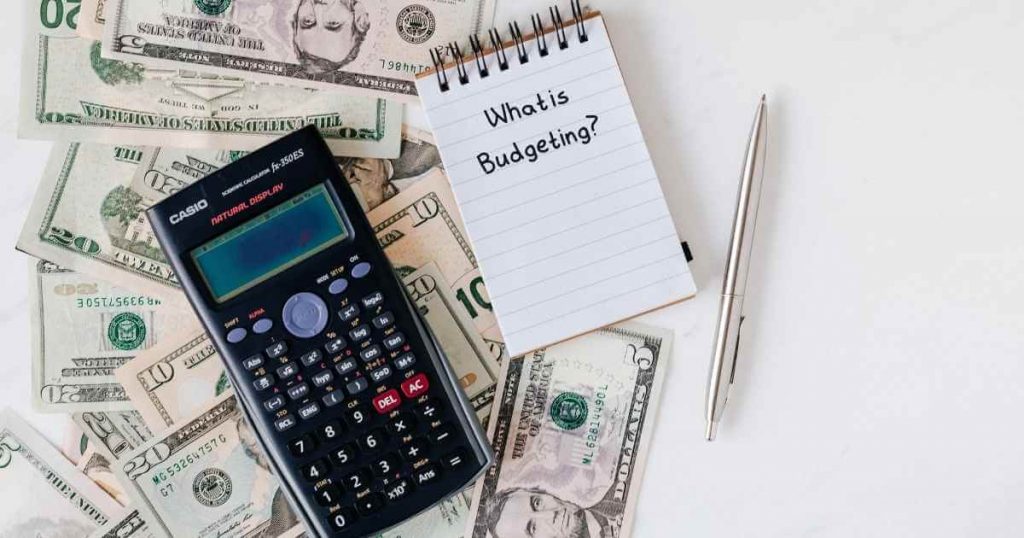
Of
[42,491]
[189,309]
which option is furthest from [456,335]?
[42,491]

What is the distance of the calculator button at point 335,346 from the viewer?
0.61 meters

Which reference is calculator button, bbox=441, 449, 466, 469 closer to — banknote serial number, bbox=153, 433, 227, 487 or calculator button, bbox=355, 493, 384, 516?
calculator button, bbox=355, 493, 384, 516

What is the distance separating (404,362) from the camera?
612mm

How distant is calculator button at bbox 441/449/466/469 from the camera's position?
62cm

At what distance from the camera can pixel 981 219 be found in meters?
0.65

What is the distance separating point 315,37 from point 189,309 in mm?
217

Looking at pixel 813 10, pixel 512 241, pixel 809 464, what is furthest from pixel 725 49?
pixel 809 464

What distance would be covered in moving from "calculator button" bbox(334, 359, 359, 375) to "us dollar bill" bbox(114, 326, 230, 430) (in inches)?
4.3

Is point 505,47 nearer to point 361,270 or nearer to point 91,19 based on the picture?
point 361,270

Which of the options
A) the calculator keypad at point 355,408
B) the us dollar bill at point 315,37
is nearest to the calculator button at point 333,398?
the calculator keypad at point 355,408

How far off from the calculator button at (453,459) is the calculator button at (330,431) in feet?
0.24

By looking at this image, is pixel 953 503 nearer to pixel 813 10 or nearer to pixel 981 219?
pixel 981 219

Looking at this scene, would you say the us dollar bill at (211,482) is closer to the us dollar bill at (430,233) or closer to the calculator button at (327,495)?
the calculator button at (327,495)

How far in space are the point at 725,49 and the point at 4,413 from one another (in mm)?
589
